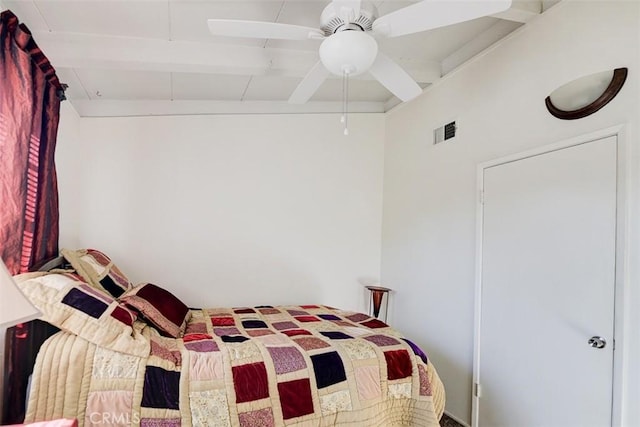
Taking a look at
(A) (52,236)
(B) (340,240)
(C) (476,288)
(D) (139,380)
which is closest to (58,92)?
(A) (52,236)

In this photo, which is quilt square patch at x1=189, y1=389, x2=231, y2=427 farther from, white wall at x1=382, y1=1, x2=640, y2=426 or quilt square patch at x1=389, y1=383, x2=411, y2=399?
white wall at x1=382, y1=1, x2=640, y2=426

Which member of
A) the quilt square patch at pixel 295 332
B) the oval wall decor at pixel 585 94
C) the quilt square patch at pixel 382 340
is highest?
the oval wall decor at pixel 585 94

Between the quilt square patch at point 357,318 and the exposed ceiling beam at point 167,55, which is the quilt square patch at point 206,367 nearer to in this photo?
the quilt square patch at point 357,318

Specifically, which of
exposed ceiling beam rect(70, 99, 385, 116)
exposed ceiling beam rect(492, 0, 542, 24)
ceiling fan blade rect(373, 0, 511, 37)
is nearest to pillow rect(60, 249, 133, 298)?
exposed ceiling beam rect(70, 99, 385, 116)

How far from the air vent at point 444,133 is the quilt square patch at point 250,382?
216 centimetres

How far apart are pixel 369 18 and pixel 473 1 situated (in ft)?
1.38

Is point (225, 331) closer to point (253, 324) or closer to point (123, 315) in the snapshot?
point (253, 324)

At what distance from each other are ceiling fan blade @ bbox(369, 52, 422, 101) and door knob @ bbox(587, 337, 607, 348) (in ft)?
4.99

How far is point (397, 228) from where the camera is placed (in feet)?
11.5

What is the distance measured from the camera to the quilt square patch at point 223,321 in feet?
8.23

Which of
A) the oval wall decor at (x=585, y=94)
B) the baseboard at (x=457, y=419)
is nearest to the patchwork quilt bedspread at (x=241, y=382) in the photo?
the baseboard at (x=457, y=419)

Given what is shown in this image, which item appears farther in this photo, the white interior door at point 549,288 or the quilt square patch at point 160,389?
the white interior door at point 549,288

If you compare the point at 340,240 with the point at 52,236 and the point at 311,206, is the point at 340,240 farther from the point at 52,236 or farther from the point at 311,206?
the point at 52,236

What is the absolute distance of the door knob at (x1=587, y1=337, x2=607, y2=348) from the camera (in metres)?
1.70
